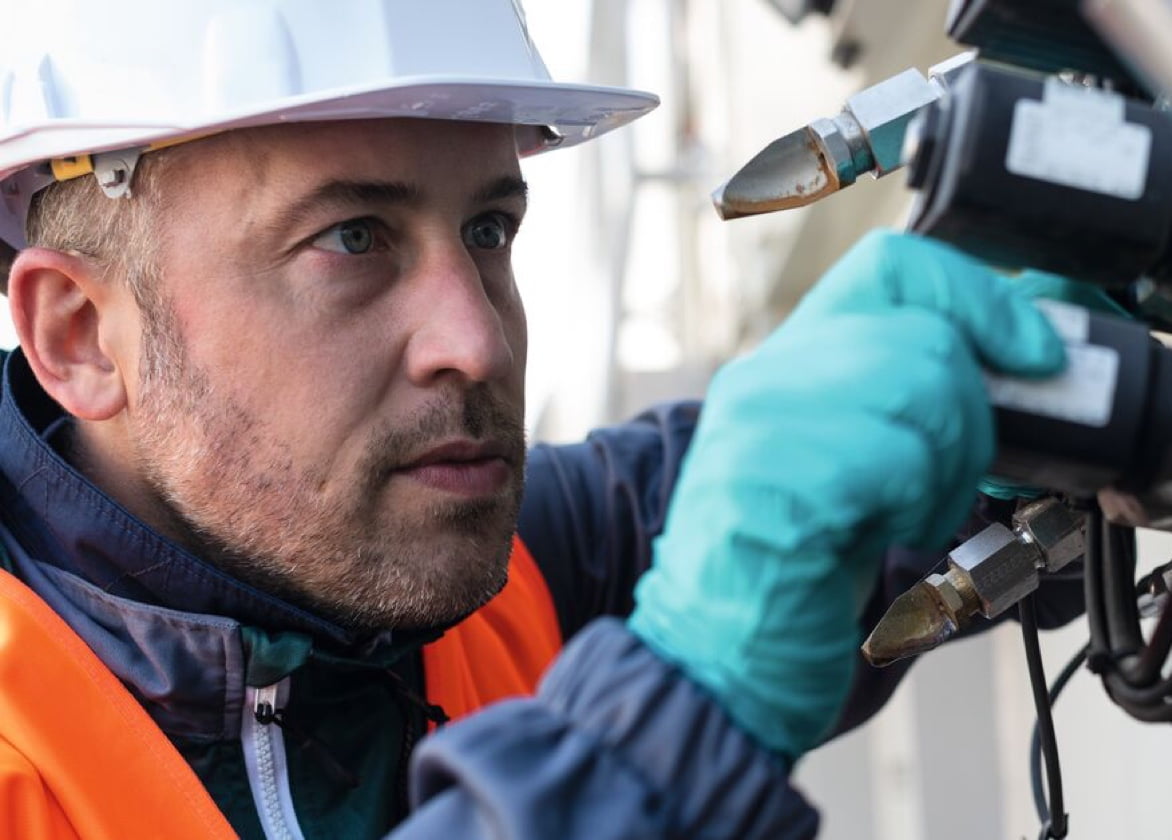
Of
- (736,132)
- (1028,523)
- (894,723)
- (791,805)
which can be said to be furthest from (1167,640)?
(736,132)

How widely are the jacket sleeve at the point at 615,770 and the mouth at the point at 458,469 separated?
574mm

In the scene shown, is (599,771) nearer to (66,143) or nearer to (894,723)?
(66,143)

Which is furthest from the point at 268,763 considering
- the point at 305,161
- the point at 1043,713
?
the point at 1043,713

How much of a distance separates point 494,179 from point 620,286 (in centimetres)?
214

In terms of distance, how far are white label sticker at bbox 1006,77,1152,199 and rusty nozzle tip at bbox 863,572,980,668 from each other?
349mm

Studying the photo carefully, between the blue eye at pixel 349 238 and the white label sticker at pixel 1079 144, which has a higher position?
the white label sticker at pixel 1079 144

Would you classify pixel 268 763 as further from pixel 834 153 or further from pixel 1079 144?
pixel 1079 144

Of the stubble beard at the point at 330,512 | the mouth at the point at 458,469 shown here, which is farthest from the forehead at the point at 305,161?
the mouth at the point at 458,469

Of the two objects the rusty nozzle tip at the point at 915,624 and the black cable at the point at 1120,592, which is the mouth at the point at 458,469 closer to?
the rusty nozzle tip at the point at 915,624

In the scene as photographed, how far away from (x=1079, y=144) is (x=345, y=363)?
83cm

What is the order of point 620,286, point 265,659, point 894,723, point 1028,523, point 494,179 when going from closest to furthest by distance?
point 1028,523, point 265,659, point 494,179, point 894,723, point 620,286

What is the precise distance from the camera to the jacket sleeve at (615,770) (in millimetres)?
775

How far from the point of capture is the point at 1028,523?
959 mm

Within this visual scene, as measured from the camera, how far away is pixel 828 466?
755 mm
